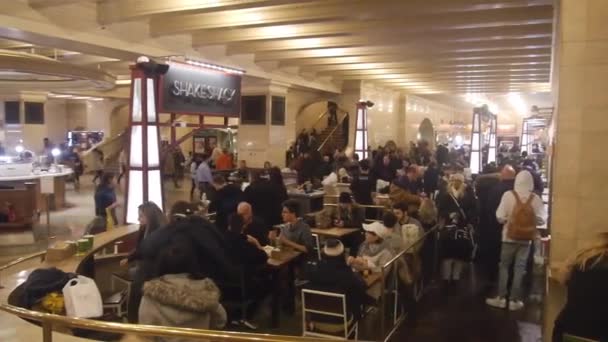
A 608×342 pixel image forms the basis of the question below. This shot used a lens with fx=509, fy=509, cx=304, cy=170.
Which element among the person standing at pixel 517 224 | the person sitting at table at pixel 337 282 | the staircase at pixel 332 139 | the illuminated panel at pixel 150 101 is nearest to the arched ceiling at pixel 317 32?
the illuminated panel at pixel 150 101

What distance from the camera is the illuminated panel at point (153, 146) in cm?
672

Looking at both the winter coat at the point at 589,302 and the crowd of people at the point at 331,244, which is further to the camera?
the crowd of people at the point at 331,244

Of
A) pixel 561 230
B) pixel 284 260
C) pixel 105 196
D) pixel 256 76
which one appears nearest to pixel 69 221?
pixel 105 196

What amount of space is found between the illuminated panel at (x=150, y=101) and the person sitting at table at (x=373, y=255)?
331 centimetres

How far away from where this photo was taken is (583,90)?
3.77 m

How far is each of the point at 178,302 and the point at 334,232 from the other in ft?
11.6

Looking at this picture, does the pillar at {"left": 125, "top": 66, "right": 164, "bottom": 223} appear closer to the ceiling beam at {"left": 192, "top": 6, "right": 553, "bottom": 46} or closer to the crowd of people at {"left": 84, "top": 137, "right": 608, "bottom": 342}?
the crowd of people at {"left": 84, "top": 137, "right": 608, "bottom": 342}

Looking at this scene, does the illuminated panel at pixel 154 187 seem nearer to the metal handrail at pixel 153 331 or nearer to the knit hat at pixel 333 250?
the knit hat at pixel 333 250

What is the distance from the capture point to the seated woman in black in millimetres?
4793

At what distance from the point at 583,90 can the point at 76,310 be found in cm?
402

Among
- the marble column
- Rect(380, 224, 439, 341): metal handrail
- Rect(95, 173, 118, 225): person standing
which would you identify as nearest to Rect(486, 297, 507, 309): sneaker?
Rect(380, 224, 439, 341): metal handrail

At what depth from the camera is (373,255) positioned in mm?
5223

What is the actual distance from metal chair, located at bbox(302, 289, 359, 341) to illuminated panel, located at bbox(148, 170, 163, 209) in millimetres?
3297

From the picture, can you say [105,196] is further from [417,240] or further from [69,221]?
[417,240]
